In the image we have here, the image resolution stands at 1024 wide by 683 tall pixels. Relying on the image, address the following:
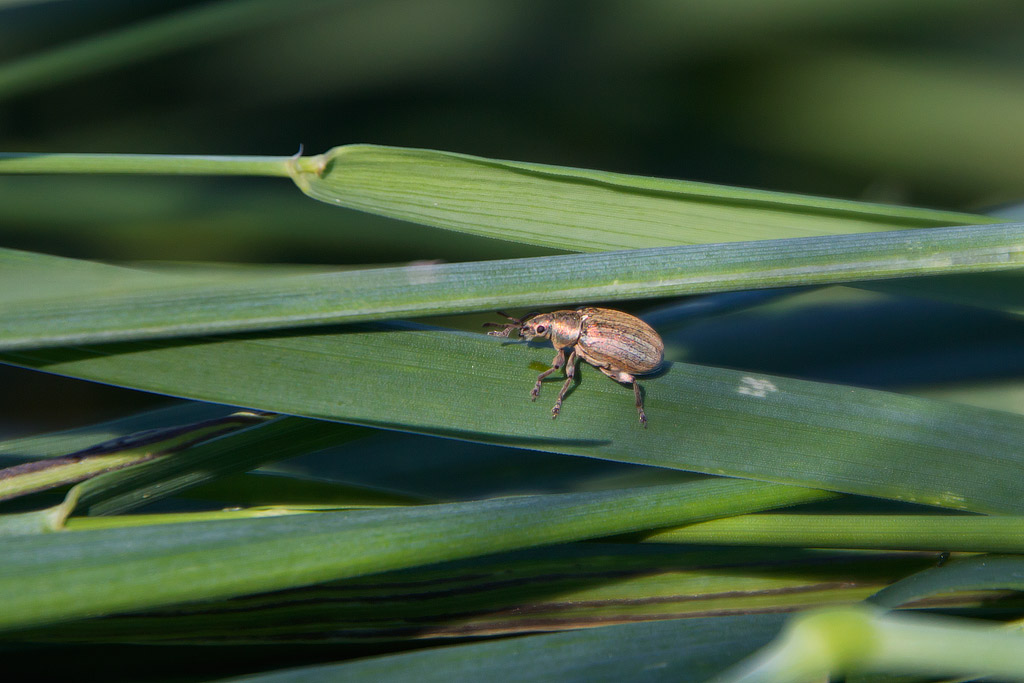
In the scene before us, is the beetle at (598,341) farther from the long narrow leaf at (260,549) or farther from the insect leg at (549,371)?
the long narrow leaf at (260,549)

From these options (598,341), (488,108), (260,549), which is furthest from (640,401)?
(488,108)

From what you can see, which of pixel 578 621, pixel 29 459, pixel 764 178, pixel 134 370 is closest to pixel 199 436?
pixel 134 370

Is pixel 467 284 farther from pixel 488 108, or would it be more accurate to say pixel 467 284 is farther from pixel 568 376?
pixel 488 108

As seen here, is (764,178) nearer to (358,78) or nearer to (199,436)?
(358,78)

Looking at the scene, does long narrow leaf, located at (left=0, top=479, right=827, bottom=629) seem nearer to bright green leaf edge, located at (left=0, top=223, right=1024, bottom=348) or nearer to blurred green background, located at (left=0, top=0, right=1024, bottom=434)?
bright green leaf edge, located at (left=0, top=223, right=1024, bottom=348)

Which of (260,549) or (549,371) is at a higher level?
(549,371)

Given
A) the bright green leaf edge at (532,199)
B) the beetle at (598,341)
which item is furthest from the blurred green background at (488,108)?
the bright green leaf edge at (532,199)
